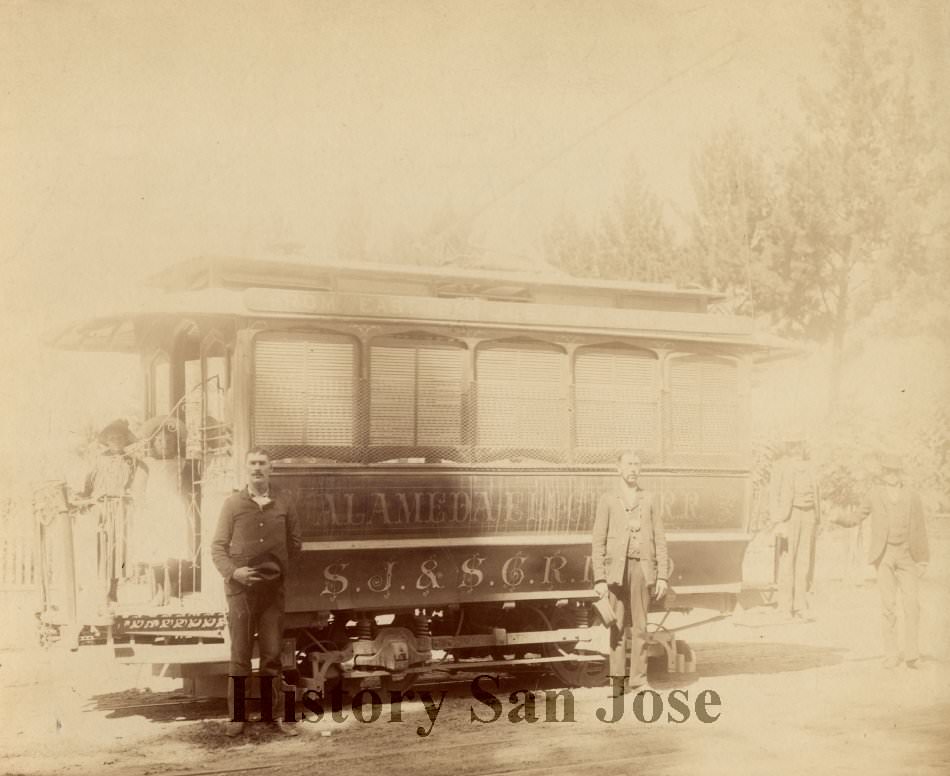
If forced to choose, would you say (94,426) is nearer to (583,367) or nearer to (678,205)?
(583,367)

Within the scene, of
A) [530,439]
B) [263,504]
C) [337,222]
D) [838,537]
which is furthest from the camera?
[838,537]

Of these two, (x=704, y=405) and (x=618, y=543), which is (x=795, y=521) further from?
(x=618, y=543)

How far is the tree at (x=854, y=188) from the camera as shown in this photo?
32.4ft

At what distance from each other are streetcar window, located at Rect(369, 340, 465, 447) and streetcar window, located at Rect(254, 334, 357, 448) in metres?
0.21

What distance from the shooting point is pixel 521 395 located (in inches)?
415

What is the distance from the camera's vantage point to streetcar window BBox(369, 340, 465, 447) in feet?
33.0

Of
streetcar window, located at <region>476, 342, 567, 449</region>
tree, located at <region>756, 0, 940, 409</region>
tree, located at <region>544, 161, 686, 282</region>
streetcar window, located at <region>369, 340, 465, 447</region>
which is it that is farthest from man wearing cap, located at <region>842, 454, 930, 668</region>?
streetcar window, located at <region>369, 340, 465, 447</region>

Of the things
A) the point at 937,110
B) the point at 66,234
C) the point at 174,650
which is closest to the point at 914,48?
the point at 937,110

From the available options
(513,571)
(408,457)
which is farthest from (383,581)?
(513,571)

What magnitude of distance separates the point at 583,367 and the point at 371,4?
340cm

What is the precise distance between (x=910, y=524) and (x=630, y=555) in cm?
278

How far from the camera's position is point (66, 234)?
9305 mm

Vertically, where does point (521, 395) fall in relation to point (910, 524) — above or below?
above

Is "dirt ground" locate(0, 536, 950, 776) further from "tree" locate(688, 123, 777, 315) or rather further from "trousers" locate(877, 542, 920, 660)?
"tree" locate(688, 123, 777, 315)
